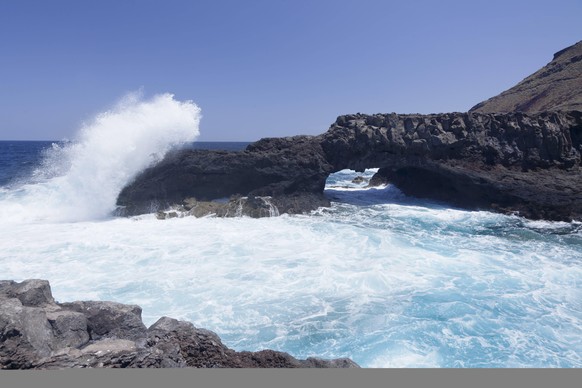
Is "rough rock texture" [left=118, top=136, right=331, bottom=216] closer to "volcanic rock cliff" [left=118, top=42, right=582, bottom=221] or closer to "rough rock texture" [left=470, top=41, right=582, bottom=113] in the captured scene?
"volcanic rock cliff" [left=118, top=42, right=582, bottom=221]

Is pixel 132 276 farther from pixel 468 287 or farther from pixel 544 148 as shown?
pixel 544 148

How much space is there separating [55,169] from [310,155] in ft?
90.8

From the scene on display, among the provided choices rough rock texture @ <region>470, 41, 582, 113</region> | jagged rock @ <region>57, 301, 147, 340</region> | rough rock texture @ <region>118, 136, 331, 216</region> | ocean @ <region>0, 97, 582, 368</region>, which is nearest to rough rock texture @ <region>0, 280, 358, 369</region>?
jagged rock @ <region>57, 301, 147, 340</region>

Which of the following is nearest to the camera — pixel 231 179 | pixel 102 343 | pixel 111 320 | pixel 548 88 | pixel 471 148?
pixel 102 343

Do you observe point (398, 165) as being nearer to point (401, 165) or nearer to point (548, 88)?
point (401, 165)

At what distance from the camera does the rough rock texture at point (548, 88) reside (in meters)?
35.1

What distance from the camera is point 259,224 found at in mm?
16781

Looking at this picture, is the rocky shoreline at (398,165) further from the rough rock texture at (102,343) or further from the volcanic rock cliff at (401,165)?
the rough rock texture at (102,343)

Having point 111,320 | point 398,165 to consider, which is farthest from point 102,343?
point 398,165

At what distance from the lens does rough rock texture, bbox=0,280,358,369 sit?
432cm

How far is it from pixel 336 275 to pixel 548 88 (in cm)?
3960

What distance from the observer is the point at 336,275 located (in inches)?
433

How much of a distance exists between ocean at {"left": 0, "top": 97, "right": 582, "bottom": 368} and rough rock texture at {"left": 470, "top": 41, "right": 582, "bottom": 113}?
23163 millimetres

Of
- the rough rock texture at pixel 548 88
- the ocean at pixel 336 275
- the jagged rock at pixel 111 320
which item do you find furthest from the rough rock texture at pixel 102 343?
the rough rock texture at pixel 548 88
